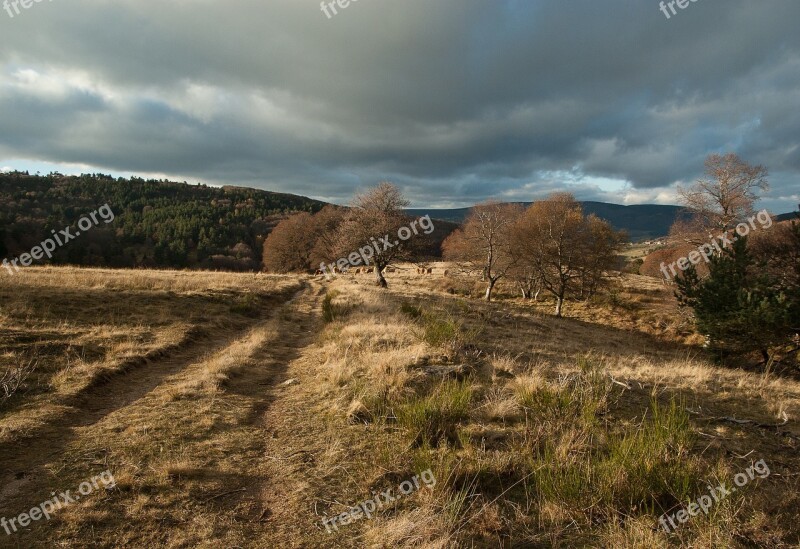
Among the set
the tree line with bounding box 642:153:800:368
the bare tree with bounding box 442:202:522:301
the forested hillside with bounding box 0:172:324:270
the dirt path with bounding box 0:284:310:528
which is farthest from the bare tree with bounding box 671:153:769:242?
the forested hillside with bounding box 0:172:324:270

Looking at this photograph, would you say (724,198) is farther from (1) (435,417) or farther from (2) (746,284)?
(1) (435,417)

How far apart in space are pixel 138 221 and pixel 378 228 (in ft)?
404

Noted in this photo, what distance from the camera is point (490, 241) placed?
38.5m

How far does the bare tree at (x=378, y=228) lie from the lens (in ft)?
111

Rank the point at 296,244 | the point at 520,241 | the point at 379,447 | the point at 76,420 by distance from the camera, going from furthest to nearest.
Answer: the point at 296,244 → the point at 520,241 → the point at 76,420 → the point at 379,447

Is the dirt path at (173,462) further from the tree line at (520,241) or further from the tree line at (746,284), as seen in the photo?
the tree line at (520,241)

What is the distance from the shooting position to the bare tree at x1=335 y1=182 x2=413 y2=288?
33.8 m

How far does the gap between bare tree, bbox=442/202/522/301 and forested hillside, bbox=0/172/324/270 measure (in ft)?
188

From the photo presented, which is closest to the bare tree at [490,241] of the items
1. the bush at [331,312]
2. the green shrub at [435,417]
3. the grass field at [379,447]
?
the bush at [331,312]

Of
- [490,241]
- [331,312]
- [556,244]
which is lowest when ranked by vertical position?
[331,312]

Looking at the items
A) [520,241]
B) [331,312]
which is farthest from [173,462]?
[520,241]

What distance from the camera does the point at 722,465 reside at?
13.6 ft

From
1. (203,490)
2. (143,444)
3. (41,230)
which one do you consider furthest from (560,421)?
(41,230)

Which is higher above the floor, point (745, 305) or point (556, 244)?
point (556, 244)
